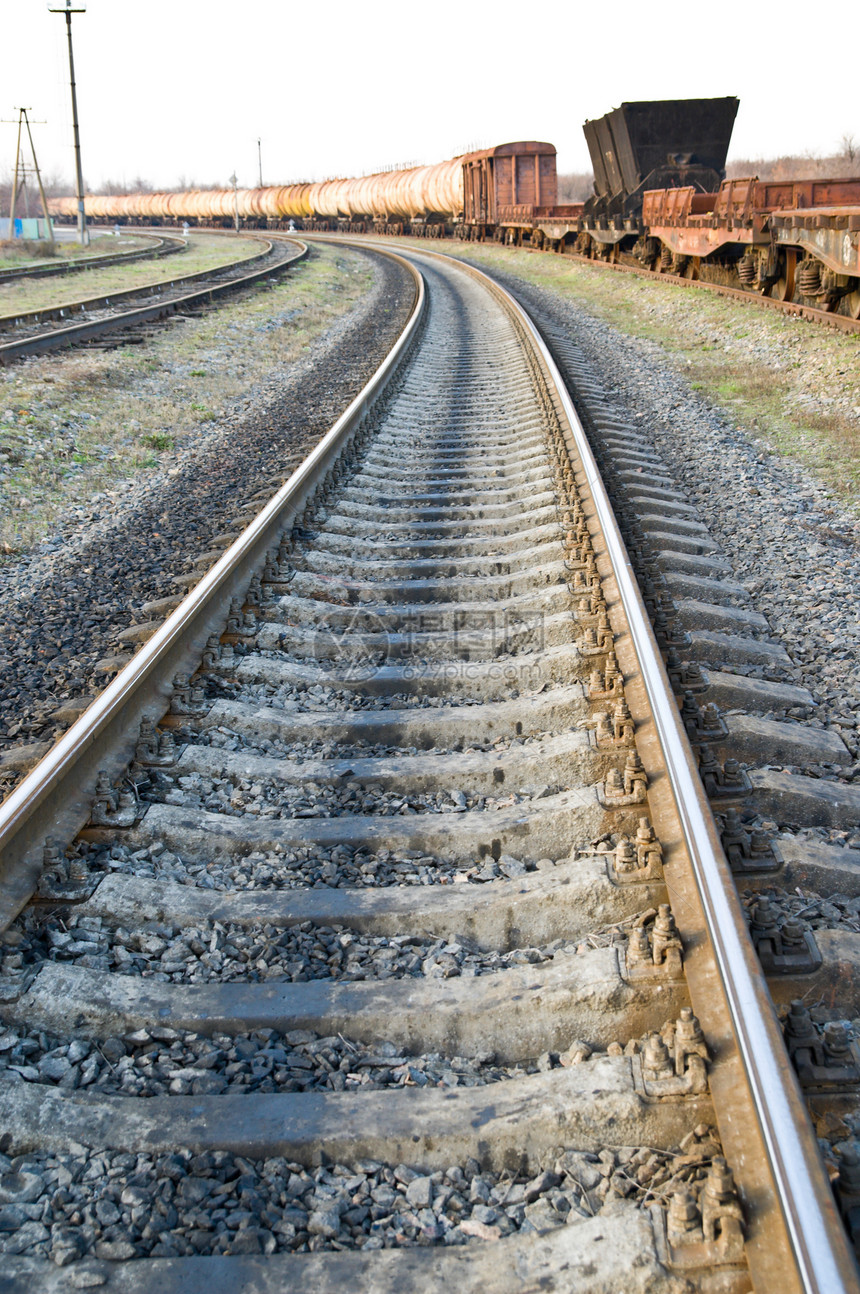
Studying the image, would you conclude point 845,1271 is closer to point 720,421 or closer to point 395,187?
point 720,421

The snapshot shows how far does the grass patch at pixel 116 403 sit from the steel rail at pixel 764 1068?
4.75 m

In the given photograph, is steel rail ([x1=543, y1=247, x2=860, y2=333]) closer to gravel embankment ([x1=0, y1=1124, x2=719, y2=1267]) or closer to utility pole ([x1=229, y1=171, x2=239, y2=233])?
gravel embankment ([x1=0, y1=1124, x2=719, y2=1267])

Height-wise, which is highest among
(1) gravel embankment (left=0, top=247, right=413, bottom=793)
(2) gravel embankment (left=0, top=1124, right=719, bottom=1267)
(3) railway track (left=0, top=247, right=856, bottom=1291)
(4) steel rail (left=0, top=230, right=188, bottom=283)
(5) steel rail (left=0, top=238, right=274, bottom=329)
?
(4) steel rail (left=0, top=230, right=188, bottom=283)

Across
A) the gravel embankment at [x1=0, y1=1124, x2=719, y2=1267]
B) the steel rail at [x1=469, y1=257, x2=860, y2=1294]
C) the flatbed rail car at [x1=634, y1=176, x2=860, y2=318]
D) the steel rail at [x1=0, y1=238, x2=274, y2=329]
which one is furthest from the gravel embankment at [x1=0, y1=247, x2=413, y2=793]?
the steel rail at [x1=0, y1=238, x2=274, y2=329]

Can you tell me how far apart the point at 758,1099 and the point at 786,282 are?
14466 millimetres

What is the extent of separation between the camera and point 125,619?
181 inches

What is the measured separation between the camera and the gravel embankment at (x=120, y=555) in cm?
395

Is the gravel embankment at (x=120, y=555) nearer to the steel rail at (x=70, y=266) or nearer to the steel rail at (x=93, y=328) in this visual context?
the steel rail at (x=93, y=328)

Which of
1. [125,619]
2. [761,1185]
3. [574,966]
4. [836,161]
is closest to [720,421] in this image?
[125,619]

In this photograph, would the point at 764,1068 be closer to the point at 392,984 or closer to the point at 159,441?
the point at 392,984

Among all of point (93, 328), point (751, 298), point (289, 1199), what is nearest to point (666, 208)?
point (751, 298)

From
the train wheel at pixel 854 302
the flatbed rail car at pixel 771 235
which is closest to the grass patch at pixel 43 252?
the flatbed rail car at pixel 771 235

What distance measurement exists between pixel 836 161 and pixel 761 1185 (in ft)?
216

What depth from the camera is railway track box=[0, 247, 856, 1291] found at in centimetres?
171
